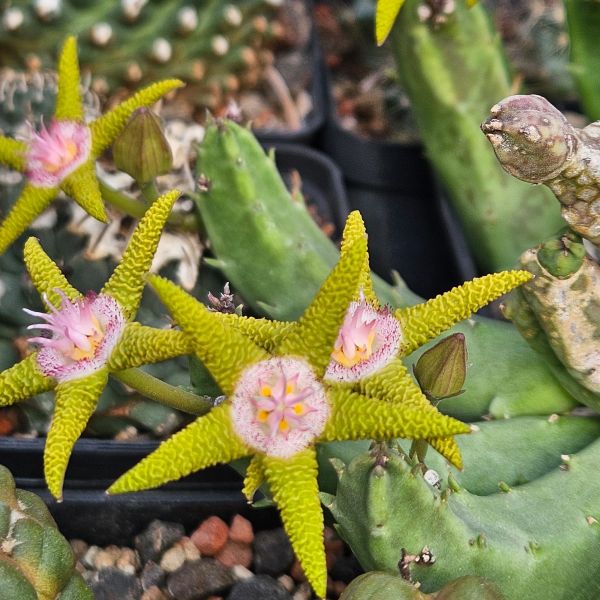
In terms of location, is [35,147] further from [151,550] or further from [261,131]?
[261,131]

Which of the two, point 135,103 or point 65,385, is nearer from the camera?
point 65,385

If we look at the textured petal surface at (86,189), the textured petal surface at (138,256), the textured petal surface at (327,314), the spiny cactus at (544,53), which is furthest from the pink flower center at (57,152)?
the spiny cactus at (544,53)

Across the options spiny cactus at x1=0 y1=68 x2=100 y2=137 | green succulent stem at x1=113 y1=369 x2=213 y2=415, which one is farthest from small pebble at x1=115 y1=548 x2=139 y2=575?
spiny cactus at x1=0 y1=68 x2=100 y2=137

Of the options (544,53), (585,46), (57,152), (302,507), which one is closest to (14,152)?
(57,152)

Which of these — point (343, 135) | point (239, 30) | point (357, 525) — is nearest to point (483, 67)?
point (343, 135)

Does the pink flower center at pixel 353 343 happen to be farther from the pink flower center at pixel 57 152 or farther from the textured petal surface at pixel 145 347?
the pink flower center at pixel 57 152

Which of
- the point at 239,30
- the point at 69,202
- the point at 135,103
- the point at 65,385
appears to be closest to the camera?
the point at 65,385
